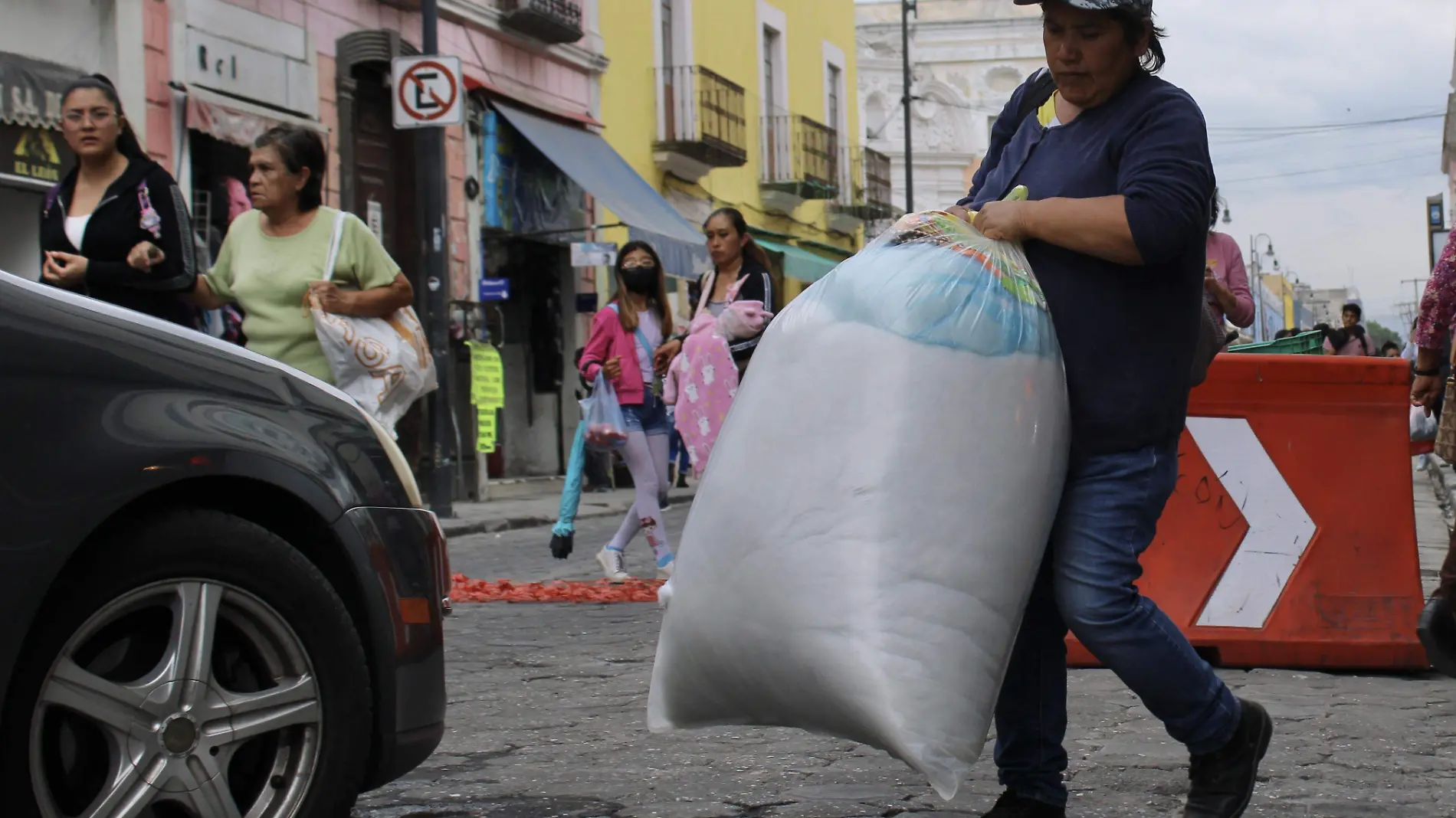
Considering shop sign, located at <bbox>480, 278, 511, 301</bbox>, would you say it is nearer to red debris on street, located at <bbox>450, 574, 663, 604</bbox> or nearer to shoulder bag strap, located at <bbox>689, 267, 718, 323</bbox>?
red debris on street, located at <bbox>450, 574, 663, 604</bbox>

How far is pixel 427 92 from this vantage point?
1445cm

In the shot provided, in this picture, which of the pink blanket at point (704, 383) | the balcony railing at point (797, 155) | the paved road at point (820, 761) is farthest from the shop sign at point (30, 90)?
the balcony railing at point (797, 155)

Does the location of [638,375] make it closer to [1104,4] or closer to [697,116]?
[1104,4]

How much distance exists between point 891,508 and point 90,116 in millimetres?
3360

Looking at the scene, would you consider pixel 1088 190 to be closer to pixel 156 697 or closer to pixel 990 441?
pixel 990 441

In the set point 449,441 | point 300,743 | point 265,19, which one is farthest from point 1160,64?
point 265,19

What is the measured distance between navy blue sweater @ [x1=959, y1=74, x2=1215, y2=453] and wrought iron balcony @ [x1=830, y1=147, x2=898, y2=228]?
2835cm

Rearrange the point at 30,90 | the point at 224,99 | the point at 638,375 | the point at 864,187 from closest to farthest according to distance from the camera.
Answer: the point at 638,375
the point at 30,90
the point at 224,99
the point at 864,187

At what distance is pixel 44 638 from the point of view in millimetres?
3020

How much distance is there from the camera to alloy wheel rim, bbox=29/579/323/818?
3070 millimetres

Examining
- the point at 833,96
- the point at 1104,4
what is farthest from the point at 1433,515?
the point at 833,96

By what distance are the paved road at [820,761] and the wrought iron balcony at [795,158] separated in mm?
22642

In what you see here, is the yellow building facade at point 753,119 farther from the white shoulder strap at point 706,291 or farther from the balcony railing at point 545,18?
the white shoulder strap at point 706,291

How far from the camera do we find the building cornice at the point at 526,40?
1892cm
